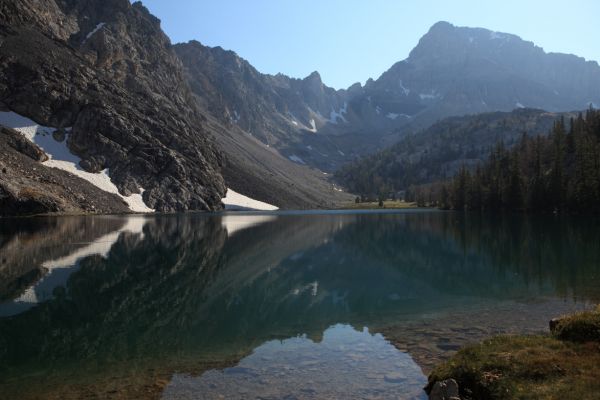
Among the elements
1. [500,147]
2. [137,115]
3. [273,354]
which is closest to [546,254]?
[273,354]

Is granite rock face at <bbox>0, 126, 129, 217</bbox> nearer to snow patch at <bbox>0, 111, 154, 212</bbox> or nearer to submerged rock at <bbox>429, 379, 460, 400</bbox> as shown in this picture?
snow patch at <bbox>0, 111, 154, 212</bbox>

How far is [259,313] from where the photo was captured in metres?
27.2

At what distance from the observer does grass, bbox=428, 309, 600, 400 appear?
A: 11.5m

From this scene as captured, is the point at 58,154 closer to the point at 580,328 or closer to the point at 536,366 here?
the point at 580,328

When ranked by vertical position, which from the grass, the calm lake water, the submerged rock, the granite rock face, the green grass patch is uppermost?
the granite rock face

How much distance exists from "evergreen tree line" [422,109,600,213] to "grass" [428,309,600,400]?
4100 inches

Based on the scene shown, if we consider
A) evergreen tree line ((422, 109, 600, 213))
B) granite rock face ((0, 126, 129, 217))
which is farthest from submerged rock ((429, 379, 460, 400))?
granite rock face ((0, 126, 129, 217))

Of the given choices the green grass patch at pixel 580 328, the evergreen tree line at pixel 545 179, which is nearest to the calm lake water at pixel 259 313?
the green grass patch at pixel 580 328

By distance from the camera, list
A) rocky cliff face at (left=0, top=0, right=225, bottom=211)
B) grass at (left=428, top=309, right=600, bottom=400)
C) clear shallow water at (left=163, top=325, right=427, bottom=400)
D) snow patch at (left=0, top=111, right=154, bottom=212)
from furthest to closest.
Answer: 1. rocky cliff face at (left=0, top=0, right=225, bottom=211)
2. snow patch at (left=0, top=111, right=154, bottom=212)
3. clear shallow water at (left=163, top=325, right=427, bottom=400)
4. grass at (left=428, top=309, right=600, bottom=400)

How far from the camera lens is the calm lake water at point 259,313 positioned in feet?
53.1

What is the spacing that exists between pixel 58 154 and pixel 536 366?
173 meters

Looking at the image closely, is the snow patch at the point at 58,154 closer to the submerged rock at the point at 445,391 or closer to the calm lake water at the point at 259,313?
the calm lake water at the point at 259,313

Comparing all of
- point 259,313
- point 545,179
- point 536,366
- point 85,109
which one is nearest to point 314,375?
point 536,366

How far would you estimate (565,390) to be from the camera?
11.1 m
